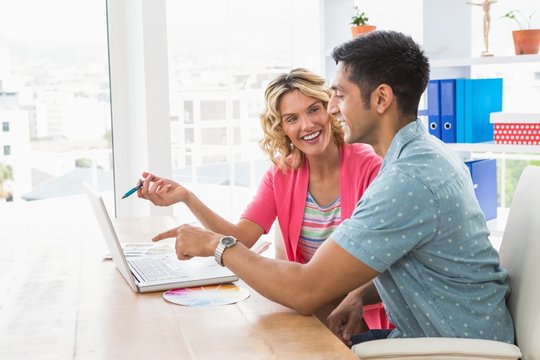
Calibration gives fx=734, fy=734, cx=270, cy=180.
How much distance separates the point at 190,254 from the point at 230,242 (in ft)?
0.39

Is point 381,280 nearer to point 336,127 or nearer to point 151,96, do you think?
point 336,127

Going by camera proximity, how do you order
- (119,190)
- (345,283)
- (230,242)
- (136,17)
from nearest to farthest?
1. (345,283)
2. (230,242)
3. (136,17)
4. (119,190)

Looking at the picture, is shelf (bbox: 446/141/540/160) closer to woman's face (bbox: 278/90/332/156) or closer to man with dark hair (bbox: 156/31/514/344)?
woman's face (bbox: 278/90/332/156)

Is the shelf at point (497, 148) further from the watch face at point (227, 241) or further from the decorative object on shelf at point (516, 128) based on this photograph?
the watch face at point (227, 241)

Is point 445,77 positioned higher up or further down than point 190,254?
higher up

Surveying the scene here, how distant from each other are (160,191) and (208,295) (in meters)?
0.63

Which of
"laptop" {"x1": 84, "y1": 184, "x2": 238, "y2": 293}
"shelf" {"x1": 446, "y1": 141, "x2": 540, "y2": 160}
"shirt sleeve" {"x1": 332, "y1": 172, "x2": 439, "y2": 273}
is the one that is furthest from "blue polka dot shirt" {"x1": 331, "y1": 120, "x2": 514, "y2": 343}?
"shelf" {"x1": 446, "y1": 141, "x2": 540, "y2": 160}

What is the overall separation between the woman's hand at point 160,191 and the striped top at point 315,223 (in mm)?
389

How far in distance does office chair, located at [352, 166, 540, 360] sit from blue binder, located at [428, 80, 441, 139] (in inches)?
65.3

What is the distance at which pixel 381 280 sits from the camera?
1645mm

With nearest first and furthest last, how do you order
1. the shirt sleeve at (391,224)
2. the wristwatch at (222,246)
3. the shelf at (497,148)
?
the shirt sleeve at (391,224) < the wristwatch at (222,246) < the shelf at (497,148)

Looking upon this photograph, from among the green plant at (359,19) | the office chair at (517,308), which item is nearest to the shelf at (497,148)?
the green plant at (359,19)

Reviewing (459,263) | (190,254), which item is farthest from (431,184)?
(190,254)

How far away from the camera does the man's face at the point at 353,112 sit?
5.59ft
